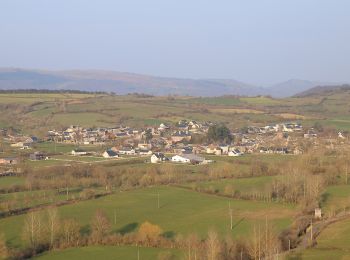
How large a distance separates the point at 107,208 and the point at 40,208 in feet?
10.2

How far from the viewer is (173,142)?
61562 millimetres

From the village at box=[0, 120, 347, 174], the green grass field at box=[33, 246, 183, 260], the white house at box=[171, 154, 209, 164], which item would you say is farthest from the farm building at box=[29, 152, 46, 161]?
the green grass field at box=[33, 246, 183, 260]

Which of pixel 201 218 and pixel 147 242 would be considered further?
pixel 201 218

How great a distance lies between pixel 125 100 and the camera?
307 ft

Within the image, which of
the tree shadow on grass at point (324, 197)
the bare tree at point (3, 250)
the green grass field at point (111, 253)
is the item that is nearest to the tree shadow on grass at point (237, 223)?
the green grass field at point (111, 253)

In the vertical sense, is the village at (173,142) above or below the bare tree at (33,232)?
below

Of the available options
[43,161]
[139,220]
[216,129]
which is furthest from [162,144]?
[139,220]

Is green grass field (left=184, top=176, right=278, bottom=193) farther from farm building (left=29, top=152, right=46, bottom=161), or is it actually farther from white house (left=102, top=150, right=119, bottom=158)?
farm building (left=29, top=152, right=46, bottom=161)

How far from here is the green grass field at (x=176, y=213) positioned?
85.4ft

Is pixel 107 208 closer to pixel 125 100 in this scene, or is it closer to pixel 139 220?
pixel 139 220

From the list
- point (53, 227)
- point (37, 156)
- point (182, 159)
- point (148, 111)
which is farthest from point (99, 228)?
point (148, 111)

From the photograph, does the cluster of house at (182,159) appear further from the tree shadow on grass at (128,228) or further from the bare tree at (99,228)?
the bare tree at (99,228)

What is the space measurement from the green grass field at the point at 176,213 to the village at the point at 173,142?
45.4 ft

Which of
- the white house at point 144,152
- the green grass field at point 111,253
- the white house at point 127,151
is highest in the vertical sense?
the green grass field at point 111,253
